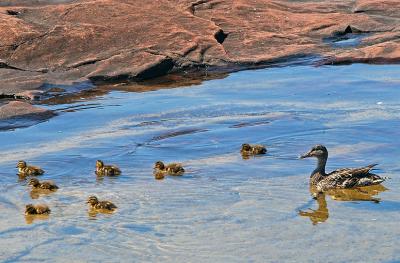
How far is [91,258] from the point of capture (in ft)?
33.8

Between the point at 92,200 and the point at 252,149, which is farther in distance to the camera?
the point at 252,149

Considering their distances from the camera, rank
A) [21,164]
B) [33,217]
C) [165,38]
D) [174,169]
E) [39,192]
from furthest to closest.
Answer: [165,38]
[21,164]
[174,169]
[39,192]
[33,217]

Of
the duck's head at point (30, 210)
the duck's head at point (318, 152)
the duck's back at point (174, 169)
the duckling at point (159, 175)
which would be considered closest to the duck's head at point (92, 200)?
the duck's head at point (30, 210)

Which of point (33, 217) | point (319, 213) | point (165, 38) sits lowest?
point (33, 217)

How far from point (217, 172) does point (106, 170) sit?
142 centimetres

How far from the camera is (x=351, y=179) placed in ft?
41.8

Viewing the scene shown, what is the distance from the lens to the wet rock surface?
2100cm

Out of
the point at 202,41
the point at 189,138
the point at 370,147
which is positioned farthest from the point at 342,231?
the point at 202,41

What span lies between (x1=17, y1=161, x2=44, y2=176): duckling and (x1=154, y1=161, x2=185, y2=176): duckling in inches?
59.7

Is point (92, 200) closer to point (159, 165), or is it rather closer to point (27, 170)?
point (159, 165)

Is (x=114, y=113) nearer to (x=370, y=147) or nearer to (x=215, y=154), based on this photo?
(x=215, y=154)

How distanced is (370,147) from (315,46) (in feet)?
26.3

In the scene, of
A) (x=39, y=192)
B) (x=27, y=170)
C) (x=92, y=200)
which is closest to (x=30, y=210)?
(x=92, y=200)

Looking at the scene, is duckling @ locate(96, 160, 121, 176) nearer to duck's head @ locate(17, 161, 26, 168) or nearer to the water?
the water
